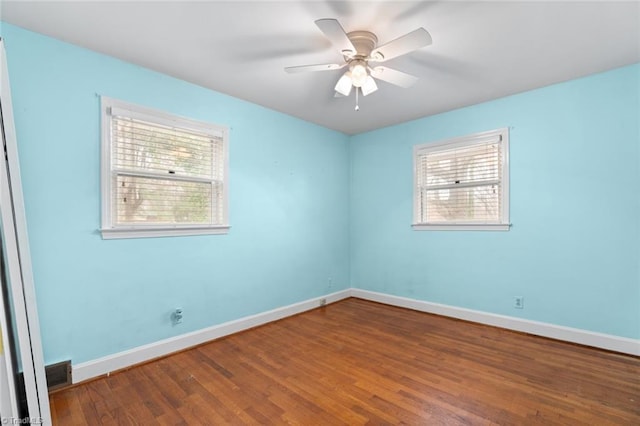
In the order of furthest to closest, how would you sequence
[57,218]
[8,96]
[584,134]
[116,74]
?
1. [584,134]
2. [116,74]
3. [57,218]
4. [8,96]

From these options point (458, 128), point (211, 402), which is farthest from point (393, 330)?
point (458, 128)

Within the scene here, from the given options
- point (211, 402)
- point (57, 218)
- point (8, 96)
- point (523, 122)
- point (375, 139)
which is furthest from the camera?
point (375, 139)

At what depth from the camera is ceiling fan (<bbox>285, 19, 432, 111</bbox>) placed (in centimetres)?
184

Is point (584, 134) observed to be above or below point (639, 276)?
above

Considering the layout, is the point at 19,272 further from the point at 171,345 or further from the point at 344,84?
the point at 344,84

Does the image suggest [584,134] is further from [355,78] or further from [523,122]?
[355,78]

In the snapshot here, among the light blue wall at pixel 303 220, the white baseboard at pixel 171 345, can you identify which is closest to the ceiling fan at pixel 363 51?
the light blue wall at pixel 303 220

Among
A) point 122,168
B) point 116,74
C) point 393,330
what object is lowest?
point 393,330

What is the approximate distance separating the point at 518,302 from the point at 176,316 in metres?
3.51

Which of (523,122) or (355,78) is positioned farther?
(523,122)

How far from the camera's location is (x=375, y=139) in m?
4.54

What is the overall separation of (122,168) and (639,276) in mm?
4548

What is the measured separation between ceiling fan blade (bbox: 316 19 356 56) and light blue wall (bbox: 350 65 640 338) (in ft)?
7.49

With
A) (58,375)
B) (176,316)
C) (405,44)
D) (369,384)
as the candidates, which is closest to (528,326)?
(369,384)
